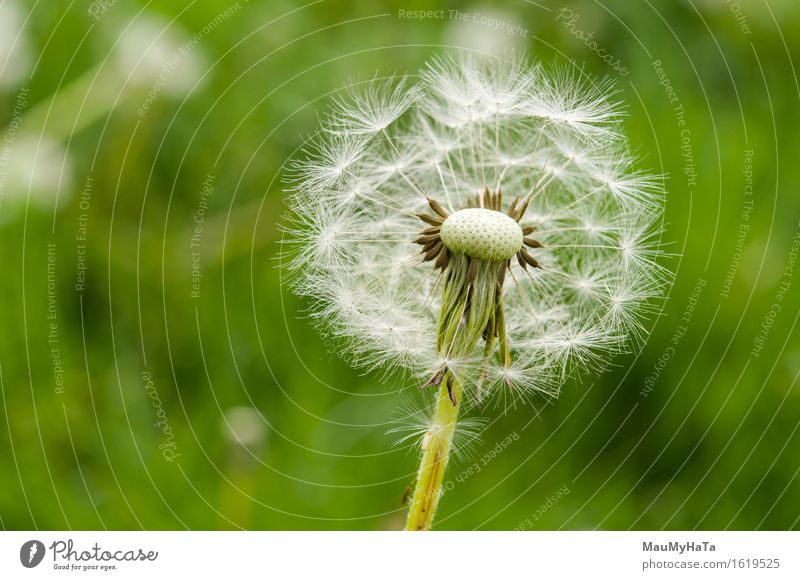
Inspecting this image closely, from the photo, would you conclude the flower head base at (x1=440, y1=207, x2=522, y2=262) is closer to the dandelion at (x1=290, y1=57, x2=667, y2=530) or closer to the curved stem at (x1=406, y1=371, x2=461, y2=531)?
the dandelion at (x1=290, y1=57, x2=667, y2=530)

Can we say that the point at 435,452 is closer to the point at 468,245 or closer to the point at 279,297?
the point at 468,245

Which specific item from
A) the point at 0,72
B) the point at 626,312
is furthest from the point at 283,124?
the point at 626,312

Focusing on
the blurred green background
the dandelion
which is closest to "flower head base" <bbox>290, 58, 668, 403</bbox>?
the dandelion

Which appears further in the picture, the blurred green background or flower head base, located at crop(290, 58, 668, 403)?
the blurred green background

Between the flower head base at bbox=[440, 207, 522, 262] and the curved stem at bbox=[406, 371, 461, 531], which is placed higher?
the flower head base at bbox=[440, 207, 522, 262]

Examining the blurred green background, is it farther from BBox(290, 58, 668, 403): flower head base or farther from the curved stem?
the curved stem

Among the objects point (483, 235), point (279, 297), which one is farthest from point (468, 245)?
point (279, 297)
